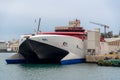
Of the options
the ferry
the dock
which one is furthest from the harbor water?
the dock

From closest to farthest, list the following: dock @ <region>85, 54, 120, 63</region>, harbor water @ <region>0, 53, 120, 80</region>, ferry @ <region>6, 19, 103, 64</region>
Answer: harbor water @ <region>0, 53, 120, 80</region> < ferry @ <region>6, 19, 103, 64</region> < dock @ <region>85, 54, 120, 63</region>

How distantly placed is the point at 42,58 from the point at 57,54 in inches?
121

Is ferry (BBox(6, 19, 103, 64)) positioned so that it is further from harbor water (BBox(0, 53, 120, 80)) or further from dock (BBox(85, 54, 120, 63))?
harbor water (BBox(0, 53, 120, 80))

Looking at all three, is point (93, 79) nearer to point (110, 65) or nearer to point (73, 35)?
point (110, 65)

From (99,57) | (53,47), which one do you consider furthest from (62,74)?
(99,57)

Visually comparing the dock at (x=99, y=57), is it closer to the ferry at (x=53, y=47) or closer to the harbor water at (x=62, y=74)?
the ferry at (x=53, y=47)

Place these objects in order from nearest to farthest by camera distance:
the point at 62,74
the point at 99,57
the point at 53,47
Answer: the point at 62,74 < the point at 53,47 < the point at 99,57

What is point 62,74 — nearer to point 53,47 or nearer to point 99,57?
point 53,47

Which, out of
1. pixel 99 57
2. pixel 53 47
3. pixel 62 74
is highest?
pixel 53 47

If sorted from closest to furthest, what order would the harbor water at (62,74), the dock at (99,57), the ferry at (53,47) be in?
the harbor water at (62,74) < the ferry at (53,47) < the dock at (99,57)

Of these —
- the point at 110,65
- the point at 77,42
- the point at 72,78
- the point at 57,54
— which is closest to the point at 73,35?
the point at 77,42

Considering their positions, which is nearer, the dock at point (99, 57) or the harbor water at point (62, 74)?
the harbor water at point (62, 74)

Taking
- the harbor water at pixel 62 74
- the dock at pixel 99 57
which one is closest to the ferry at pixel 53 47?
the dock at pixel 99 57

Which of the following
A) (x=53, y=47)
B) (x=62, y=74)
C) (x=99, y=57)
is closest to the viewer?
(x=62, y=74)
